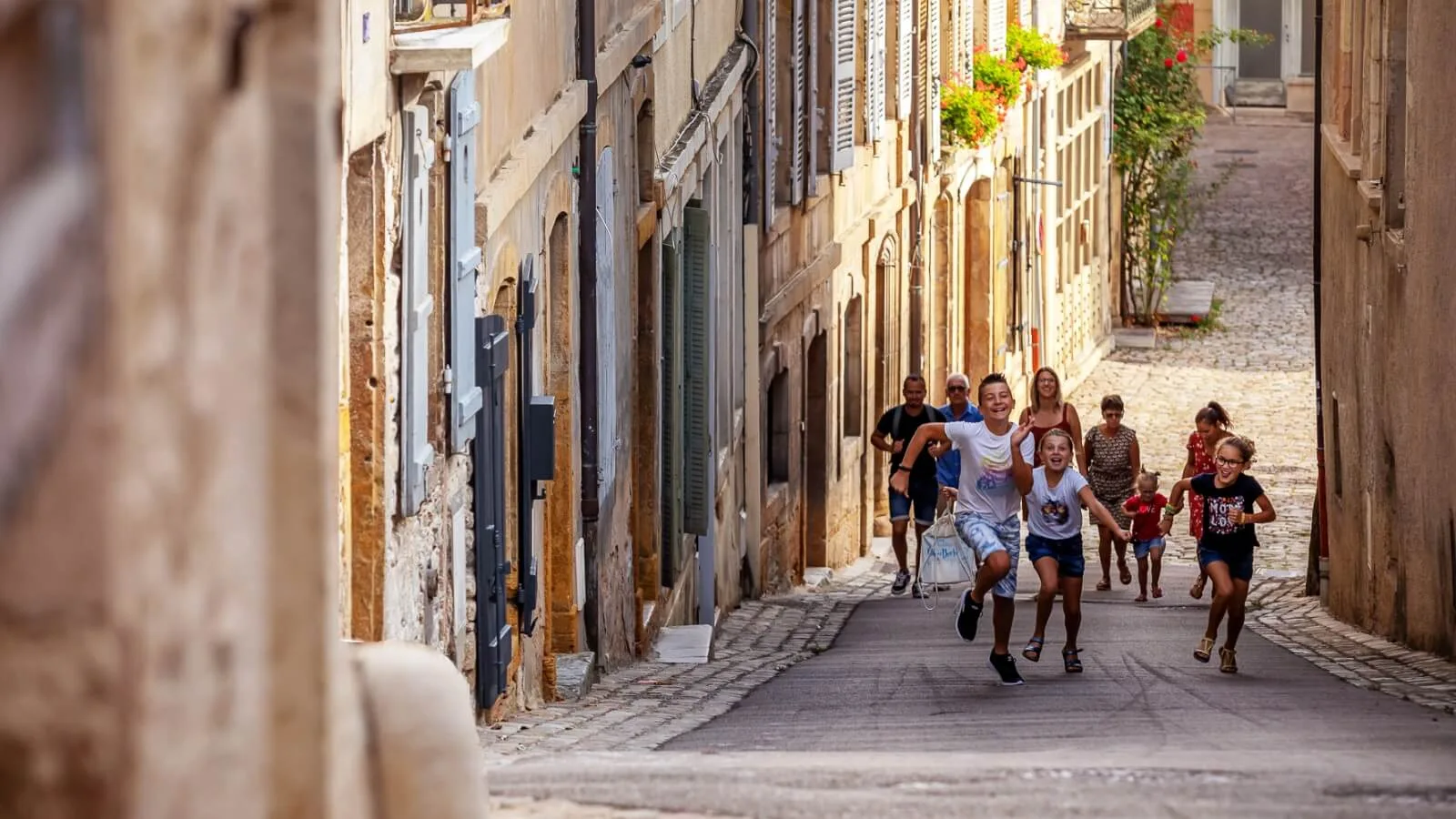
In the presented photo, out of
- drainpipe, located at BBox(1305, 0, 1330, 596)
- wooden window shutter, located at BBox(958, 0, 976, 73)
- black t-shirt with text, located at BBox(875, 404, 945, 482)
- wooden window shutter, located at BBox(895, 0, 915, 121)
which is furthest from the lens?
wooden window shutter, located at BBox(958, 0, 976, 73)

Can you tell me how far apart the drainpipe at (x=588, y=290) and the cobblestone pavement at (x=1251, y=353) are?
1091 centimetres

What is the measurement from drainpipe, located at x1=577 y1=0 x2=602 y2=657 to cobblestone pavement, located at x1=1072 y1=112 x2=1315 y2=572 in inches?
429

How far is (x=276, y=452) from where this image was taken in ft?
7.31

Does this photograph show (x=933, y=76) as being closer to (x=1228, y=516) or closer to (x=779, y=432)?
(x=779, y=432)

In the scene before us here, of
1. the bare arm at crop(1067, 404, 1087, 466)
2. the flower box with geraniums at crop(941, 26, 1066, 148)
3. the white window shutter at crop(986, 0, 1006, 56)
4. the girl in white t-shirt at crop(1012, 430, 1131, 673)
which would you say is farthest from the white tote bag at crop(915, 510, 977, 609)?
the white window shutter at crop(986, 0, 1006, 56)

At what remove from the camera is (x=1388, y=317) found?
15266 millimetres

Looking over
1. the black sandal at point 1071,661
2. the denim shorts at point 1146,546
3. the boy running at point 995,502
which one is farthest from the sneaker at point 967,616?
the denim shorts at point 1146,546

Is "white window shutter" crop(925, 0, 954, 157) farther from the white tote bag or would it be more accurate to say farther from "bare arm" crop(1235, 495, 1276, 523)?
"bare arm" crop(1235, 495, 1276, 523)

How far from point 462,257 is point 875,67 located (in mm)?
15499

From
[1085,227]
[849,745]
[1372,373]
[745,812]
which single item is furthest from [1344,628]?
[1085,227]

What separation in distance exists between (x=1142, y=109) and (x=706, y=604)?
23.4m

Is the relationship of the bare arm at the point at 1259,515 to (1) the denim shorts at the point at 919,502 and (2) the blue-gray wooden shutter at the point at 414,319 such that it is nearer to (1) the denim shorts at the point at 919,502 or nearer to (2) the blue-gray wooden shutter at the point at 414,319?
(2) the blue-gray wooden shutter at the point at 414,319

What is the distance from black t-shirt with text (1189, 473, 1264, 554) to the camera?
11945mm

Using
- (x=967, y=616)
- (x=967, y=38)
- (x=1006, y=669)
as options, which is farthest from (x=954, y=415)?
(x=967, y=38)
